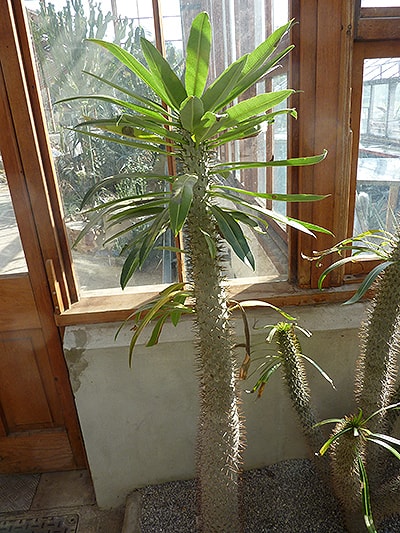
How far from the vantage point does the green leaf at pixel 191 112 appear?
72cm

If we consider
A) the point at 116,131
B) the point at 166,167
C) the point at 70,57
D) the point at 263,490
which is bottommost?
the point at 263,490

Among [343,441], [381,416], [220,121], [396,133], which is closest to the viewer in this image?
[220,121]

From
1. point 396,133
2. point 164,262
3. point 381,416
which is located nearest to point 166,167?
point 164,262

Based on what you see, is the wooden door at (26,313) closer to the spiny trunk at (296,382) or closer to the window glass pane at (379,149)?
the spiny trunk at (296,382)

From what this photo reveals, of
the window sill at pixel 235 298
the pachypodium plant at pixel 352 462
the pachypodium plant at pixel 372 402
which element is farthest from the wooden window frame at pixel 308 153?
the pachypodium plant at pixel 352 462

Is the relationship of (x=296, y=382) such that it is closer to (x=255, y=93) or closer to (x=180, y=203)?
(x=180, y=203)

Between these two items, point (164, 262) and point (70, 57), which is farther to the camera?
point (164, 262)

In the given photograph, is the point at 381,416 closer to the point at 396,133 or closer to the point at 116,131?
the point at 396,133

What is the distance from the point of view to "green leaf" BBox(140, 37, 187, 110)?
778 mm

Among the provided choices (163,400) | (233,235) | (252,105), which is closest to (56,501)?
(163,400)

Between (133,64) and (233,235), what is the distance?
385 millimetres

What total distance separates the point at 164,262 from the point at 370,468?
900 mm

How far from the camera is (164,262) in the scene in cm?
145

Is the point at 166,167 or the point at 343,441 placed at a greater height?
the point at 166,167
